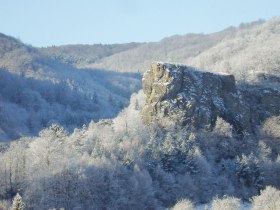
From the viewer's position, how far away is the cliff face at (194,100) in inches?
5133

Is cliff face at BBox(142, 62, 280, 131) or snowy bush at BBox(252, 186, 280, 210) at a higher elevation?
cliff face at BBox(142, 62, 280, 131)

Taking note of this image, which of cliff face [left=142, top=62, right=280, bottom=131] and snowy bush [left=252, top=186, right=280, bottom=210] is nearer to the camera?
snowy bush [left=252, top=186, right=280, bottom=210]

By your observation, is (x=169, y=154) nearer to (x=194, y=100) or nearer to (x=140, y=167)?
(x=140, y=167)

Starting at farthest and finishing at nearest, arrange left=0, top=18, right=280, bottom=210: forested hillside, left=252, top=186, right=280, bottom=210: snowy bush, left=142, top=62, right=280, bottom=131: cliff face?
left=142, top=62, right=280, bottom=131: cliff face, left=0, top=18, right=280, bottom=210: forested hillside, left=252, top=186, right=280, bottom=210: snowy bush

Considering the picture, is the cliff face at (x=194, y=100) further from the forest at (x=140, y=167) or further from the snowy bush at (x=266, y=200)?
the snowy bush at (x=266, y=200)

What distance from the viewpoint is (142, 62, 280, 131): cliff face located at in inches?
5133

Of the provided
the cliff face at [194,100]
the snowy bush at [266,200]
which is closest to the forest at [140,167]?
the snowy bush at [266,200]

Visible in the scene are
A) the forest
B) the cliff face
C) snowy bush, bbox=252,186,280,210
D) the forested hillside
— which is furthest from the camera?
the cliff face

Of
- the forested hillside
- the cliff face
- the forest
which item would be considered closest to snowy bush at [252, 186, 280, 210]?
the forest

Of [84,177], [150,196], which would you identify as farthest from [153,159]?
[84,177]

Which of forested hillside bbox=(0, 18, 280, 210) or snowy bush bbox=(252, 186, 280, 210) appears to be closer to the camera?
snowy bush bbox=(252, 186, 280, 210)

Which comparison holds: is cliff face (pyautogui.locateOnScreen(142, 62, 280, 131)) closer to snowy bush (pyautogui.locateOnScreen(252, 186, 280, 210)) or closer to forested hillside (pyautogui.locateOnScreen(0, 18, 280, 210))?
forested hillside (pyautogui.locateOnScreen(0, 18, 280, 210))

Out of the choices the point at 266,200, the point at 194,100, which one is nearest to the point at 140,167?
the point at 194,100

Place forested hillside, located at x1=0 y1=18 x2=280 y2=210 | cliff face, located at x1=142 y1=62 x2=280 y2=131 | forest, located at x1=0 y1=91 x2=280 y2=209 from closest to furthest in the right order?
forest, located at x1=0 y1=91 x2=280 y2=209
forested hillside, located at x1=0 y1=18 x2=280 y2=210
cliff face, located at x1=142 y1=62 x2=280 y2=131
